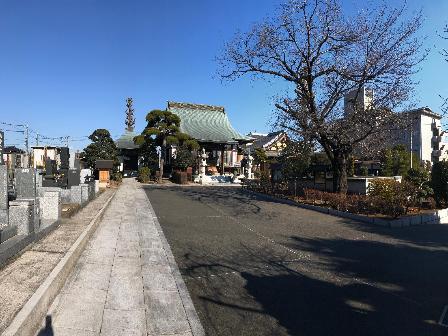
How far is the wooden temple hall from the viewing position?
40.0 metres

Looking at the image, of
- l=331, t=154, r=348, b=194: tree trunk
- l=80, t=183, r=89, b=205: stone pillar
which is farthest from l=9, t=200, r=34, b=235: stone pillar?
l=331, t=154, r=348, b=194: tree trunk

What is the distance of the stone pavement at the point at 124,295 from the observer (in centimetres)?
420

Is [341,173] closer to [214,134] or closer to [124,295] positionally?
[124,295]

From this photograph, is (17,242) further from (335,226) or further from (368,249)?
(335,226)

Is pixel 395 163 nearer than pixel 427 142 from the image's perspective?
Yes

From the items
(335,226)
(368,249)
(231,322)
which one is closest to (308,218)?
(335,226)

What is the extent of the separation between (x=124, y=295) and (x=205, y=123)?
127 feet

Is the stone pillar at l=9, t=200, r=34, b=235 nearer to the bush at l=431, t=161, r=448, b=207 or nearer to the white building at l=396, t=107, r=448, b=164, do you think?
the bush at l=431, t=161, r=448, b=207

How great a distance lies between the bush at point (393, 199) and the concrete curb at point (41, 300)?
10717 mm

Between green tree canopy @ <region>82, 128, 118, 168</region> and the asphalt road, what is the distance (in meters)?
24.1

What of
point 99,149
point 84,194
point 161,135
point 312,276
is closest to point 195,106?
point 161,135

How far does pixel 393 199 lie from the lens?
501 inches

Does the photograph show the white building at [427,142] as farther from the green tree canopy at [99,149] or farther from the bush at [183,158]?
the green tree canopy at [99,149]

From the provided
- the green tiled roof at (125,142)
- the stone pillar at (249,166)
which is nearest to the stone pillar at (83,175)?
the stone pillar at (249,166)
